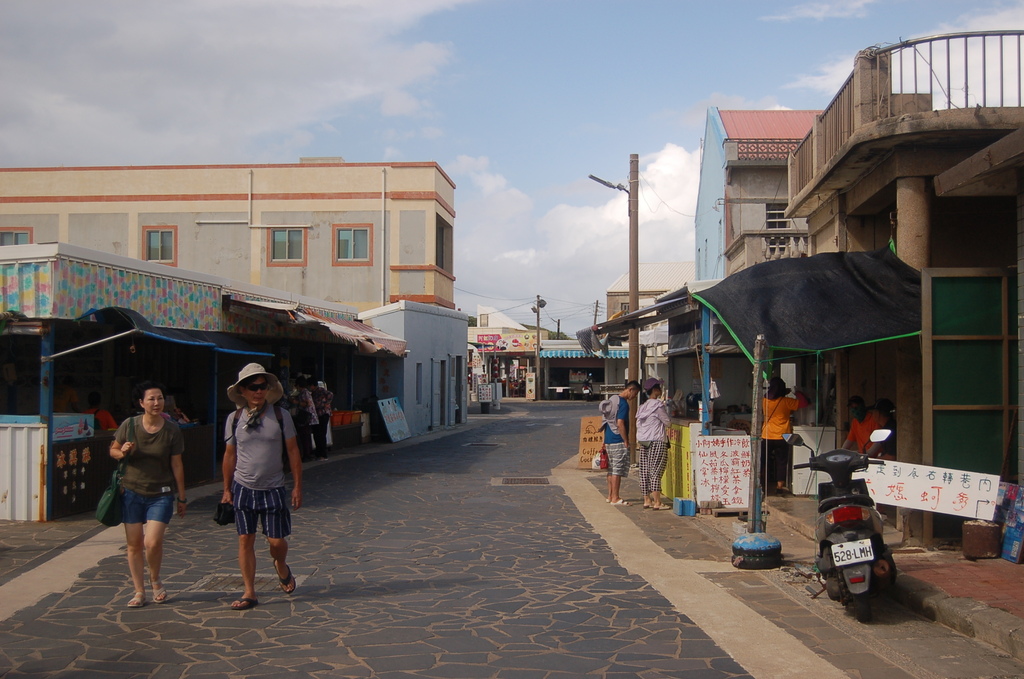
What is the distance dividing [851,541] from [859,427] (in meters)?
4.09

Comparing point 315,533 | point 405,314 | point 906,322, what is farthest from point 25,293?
point 405,314

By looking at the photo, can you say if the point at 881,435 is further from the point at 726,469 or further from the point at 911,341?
the point at 726,469

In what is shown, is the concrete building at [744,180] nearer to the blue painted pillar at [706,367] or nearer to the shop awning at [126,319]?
the blue painted pillar at [706,367]

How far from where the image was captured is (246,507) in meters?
7.08

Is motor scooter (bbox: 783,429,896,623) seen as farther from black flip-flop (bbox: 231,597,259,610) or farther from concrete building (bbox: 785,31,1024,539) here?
black flip-flop (bbox: 231,597,259,610)

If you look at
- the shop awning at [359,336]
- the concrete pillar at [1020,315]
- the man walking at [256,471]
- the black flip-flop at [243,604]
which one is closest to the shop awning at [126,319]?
the shop awning at [359,336]

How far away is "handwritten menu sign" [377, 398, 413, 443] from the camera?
2488 cm

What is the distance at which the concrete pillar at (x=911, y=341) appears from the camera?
30.7ft

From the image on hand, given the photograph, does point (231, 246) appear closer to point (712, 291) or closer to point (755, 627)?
point (712, 291)

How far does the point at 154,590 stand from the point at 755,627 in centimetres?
470

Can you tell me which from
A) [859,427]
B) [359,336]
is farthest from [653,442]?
[359,336]

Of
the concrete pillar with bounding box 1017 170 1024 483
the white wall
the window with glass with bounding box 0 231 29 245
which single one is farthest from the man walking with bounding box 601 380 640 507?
the window with glass with bounding box 0 231 29 245

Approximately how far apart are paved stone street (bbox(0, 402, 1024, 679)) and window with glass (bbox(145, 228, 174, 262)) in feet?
74.5

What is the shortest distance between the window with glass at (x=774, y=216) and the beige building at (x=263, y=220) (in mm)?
11413
